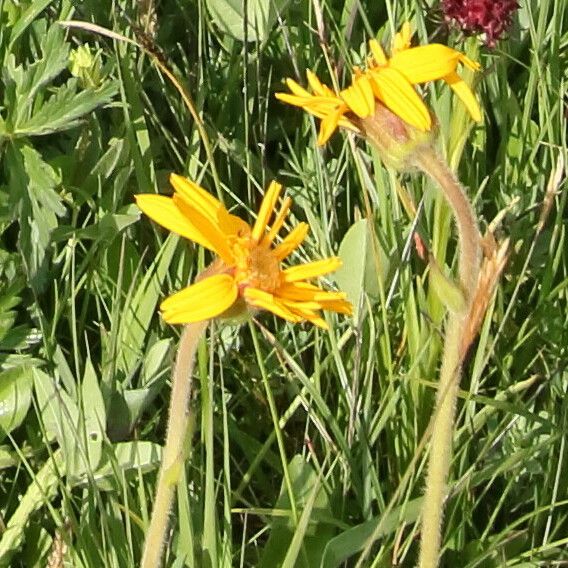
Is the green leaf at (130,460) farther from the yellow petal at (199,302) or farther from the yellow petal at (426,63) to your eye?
the yellow petal at (426,63)

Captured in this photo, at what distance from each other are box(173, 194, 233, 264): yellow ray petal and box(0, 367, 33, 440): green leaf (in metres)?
0.63

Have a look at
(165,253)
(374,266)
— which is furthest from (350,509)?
(165,253)

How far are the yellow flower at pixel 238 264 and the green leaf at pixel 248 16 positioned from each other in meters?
0.89

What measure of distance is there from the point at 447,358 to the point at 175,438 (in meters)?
0.35

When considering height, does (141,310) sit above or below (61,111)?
below

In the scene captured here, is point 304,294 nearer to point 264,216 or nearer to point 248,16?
point 264,216

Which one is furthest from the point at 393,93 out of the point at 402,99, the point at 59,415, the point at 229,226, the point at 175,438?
the point at 59,415

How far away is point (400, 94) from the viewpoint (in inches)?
49.4

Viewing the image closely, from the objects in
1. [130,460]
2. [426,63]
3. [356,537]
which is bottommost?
[356,537]

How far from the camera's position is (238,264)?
47.1 inches

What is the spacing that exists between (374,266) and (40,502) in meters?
0.62

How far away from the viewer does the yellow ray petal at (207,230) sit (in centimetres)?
119

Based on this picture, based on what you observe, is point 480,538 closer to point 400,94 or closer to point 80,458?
point 80,458

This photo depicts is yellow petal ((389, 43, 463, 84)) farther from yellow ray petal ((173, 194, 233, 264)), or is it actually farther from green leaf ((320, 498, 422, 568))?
green leaf ((320, 498, 422, 568))
